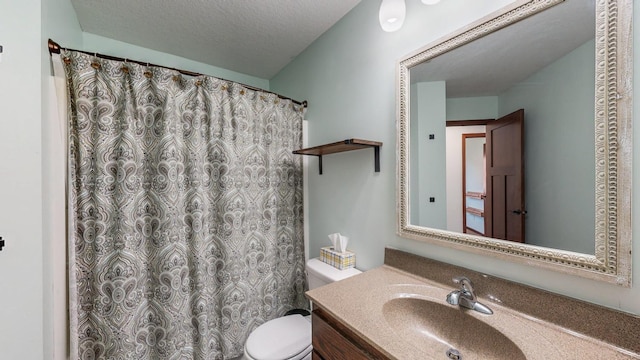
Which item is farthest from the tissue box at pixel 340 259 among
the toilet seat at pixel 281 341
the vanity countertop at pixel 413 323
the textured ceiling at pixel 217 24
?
the textured ceiling at pixel 217 24

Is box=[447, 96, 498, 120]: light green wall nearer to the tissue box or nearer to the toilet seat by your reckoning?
the tissue box

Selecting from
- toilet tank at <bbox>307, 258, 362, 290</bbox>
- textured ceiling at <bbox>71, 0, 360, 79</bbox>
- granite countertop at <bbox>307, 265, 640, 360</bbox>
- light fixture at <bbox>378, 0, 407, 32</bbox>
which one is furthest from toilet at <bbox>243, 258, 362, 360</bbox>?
textured ceiling at <bbox>71, 0, 360, 79</bbox>

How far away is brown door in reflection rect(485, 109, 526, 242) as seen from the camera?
87cm

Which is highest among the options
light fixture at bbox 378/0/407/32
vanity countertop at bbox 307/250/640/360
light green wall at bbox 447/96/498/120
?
light fixture at bbox 378/0/407/32

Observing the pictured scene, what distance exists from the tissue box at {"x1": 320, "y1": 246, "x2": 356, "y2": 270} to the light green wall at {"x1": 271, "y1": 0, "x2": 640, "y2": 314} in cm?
5

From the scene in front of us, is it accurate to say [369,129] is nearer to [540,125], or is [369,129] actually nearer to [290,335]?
[540,125]

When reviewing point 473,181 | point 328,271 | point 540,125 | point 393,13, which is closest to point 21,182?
point 328,271

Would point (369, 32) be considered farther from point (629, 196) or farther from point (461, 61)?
point (629, 196)

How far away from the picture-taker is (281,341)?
1.35m

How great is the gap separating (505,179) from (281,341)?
4.57 feet

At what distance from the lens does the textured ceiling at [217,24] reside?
1.45m

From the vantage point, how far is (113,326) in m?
1.25

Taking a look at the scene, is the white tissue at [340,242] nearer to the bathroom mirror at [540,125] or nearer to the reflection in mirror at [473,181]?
the bathroom mirror at [540,125]

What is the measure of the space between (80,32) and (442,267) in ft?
8.88
